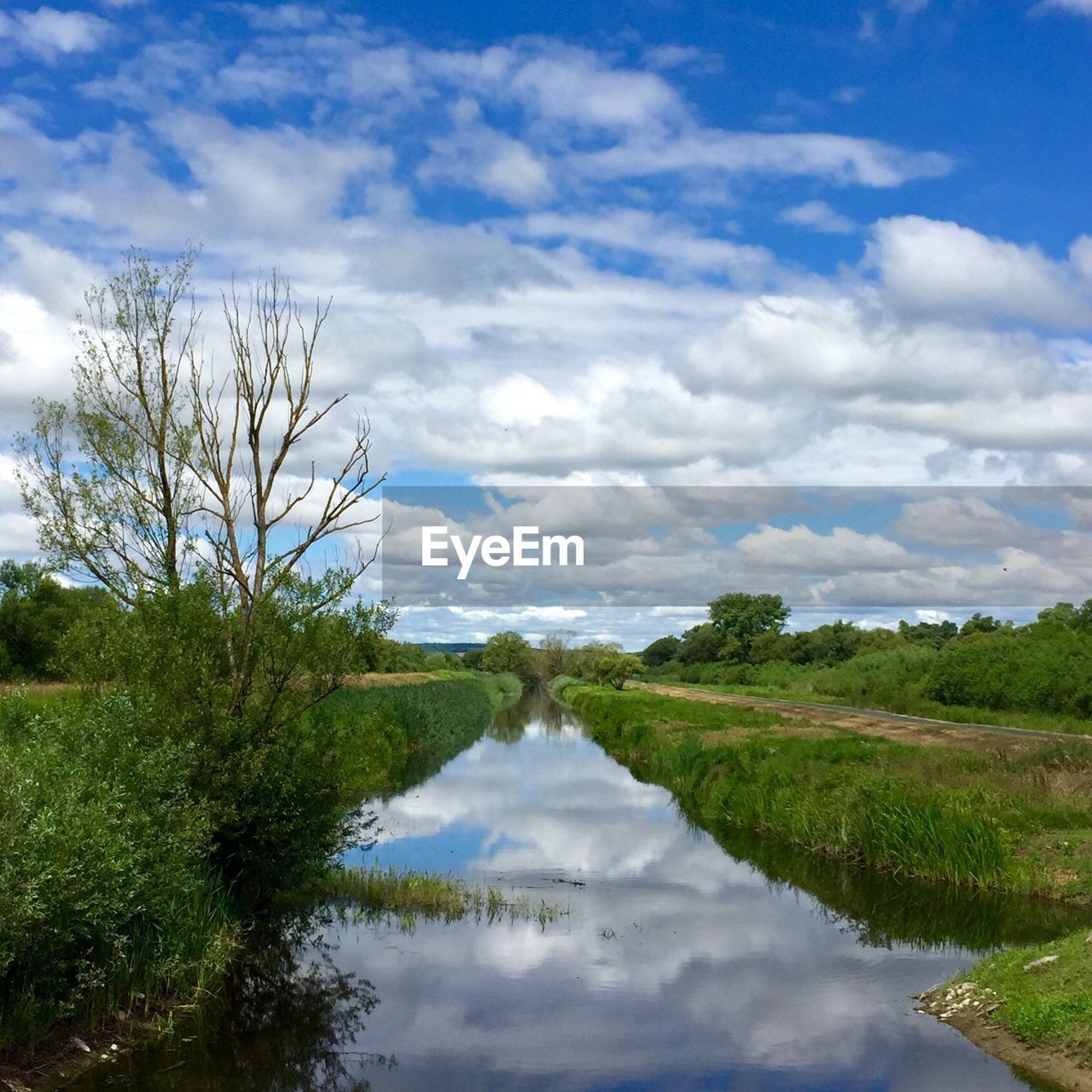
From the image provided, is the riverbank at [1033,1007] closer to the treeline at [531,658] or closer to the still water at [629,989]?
the still water at [629,989]

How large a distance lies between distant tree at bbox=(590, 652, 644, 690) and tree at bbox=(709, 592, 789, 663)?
4060 centimetres

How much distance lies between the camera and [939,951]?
15750 mm

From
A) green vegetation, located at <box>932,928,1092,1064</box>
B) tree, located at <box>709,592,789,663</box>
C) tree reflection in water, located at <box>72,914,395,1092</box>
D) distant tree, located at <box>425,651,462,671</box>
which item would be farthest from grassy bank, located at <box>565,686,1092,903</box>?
distant tree, located at <box>425,651,462,671</box>

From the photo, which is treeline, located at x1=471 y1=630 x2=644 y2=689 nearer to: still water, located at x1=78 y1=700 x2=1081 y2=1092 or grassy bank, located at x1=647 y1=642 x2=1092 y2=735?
grassy bank, located at x1=647 y1=642 x2=1092 y2=735

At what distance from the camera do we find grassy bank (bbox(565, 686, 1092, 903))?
61.9 feet

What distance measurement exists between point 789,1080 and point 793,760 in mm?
17082

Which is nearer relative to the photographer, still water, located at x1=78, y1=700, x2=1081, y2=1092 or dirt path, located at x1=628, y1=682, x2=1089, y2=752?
still water, located at x1=78, y1=700, x2=1081, y2=1092

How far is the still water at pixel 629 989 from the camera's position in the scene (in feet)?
36.8

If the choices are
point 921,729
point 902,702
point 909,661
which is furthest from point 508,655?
point 921,729

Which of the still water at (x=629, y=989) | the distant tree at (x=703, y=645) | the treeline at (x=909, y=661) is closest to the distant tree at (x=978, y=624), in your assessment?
the treeline at (x=909, y=661)

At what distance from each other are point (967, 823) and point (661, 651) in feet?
563

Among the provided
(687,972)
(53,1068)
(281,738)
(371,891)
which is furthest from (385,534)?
(53,1068)

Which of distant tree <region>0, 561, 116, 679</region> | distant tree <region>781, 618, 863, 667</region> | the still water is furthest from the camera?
distant tree <region>781, 618, 863, 667</region>

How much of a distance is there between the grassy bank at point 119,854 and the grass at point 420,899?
1608 mm
